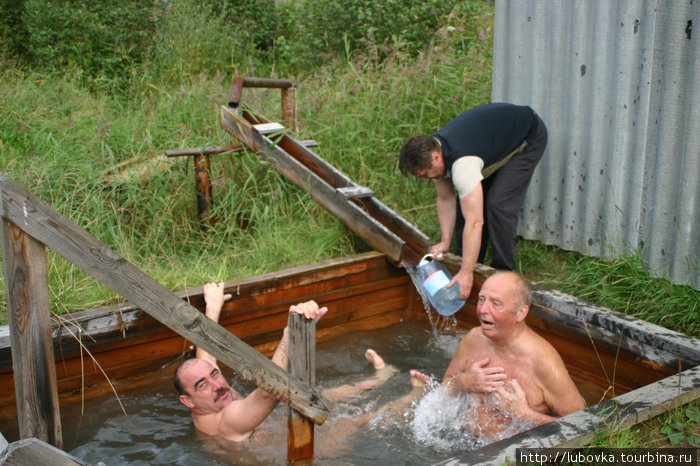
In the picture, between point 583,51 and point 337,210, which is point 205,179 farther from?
point 583,51

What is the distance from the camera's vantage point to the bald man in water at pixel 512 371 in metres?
3.17

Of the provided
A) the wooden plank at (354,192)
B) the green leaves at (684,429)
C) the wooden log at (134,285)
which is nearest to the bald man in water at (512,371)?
the green leaves at (684,429)

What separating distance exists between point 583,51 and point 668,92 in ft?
2.61

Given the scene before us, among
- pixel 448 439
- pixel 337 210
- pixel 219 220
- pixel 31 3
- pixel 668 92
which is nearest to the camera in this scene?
pixel 448 439

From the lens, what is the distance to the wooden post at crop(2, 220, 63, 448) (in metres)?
2.64

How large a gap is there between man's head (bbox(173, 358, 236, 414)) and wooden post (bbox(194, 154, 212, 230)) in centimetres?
195

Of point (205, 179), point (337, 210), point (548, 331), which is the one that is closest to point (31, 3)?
point (205, 179)

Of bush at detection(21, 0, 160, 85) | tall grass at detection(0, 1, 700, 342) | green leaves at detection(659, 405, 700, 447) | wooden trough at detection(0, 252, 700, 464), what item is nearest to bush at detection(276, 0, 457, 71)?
tall grass at detection(0, 1, 700, 342)

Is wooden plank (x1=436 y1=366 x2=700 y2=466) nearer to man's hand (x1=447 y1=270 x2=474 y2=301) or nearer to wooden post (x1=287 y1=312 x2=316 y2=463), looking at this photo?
wooden post (x1=287 y1=312 x2=316 y2=463)

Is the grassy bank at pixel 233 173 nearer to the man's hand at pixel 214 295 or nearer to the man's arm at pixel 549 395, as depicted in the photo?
the man's hand at pixel 214 295

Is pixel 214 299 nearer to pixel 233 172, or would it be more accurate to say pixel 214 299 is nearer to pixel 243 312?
pixel 243 312

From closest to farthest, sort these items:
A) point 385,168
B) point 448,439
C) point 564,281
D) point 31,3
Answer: point 448,439 → point 564,281 → point 385,168 → point 31,3

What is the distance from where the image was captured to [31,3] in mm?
9094

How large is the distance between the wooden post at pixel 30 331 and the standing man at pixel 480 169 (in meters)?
2.38
